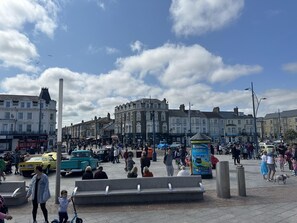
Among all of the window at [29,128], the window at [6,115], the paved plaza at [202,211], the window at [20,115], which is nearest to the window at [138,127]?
the window at [29,128]

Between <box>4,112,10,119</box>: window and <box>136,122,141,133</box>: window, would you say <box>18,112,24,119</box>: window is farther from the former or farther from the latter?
<box>136,122,141,133</box>: window

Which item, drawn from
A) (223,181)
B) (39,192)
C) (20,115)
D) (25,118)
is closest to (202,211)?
(223,181)

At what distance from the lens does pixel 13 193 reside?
9.27 metres

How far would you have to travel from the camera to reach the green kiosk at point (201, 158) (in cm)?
1459

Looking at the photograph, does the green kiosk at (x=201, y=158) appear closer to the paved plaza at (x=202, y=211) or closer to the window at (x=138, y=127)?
the paved plaza at (x=202, y=211)

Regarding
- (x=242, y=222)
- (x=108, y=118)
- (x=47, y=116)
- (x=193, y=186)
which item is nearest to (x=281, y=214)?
(x=242, y=222)

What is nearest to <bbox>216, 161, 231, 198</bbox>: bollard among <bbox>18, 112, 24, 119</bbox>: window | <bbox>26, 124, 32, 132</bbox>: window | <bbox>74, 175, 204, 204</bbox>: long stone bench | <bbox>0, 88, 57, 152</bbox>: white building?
<bbox>74, 175, 204, 204</bbox>: long stone bench

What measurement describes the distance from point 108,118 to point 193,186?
106 meters

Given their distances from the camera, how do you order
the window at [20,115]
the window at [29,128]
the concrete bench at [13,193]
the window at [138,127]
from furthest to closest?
the window at [138,127]
the window at [29,128]
the window at [20,115]
the concrete bench at [13,193]

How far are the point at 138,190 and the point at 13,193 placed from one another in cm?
409

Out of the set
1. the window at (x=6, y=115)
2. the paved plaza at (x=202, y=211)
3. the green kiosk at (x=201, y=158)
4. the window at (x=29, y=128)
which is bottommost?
the paved plaza at (x=202, y=211)

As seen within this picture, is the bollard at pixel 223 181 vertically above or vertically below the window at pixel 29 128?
below

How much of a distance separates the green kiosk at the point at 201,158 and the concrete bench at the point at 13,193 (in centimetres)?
830

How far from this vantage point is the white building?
63031 millimetres
